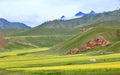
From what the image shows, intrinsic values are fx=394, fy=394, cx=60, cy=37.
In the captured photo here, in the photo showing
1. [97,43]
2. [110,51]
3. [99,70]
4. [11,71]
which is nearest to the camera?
[99,70]

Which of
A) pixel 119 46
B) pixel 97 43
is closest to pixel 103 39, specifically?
pixel 97 43

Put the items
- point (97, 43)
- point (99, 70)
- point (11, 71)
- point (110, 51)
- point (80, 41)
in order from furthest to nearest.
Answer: point (80, 41)
point (97, 43)
point (110, 51)
point (11, 71)
point (99, 70)

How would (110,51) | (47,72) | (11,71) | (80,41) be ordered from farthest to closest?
1. (80,41)
2. (110,51)
3. (11,71)
4. (47,72)

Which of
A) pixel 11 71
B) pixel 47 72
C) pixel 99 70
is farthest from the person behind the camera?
pixel 11 71

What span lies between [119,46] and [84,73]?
213 feet

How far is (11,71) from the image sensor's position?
255 feet

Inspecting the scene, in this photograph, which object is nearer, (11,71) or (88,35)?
(11,71)

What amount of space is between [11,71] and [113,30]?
9957cm

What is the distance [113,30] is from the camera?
562ft

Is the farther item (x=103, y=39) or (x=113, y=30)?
(x=113, y=30)

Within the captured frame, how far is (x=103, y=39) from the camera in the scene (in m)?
159

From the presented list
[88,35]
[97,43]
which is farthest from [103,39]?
[88,35]

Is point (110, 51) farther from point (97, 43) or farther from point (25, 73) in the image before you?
point (25, 73)

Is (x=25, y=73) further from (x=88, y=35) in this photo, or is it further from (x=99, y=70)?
(x=88, y=35)
